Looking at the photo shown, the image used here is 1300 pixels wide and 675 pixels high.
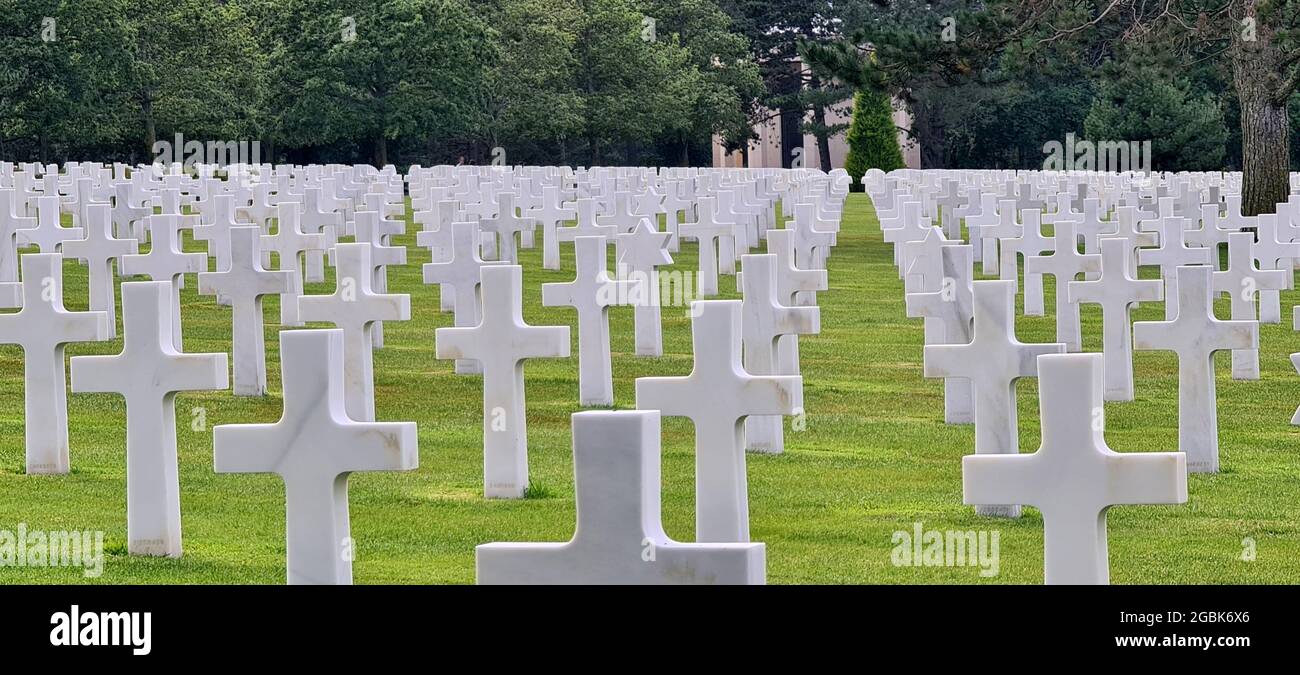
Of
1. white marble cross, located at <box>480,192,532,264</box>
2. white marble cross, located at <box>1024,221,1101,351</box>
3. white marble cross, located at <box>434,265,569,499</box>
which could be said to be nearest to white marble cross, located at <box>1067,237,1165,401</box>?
white marble cross, located at <box>1024,221,1101,351</box>

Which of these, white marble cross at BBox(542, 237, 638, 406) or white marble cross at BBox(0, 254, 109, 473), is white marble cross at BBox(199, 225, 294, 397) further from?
white marble cross at BBox(0, 254, 109, 473)

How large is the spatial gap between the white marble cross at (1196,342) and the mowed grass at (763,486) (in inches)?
8.8

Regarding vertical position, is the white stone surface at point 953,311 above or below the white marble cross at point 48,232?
below

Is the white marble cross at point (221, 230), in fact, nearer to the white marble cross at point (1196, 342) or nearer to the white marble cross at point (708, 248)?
the white marble cross at point (708, 248)

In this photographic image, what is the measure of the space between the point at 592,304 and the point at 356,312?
1.73 metres

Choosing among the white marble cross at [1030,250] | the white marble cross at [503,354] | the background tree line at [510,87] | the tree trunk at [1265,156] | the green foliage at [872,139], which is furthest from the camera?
the green foliage at [872,139]

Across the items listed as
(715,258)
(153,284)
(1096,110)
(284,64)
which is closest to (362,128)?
(284,64)

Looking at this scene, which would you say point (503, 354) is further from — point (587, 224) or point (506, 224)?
point (506, 224)

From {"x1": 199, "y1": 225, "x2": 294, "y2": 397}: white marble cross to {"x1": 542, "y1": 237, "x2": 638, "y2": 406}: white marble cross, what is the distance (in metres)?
1.57

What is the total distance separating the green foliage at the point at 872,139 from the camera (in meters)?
56.9

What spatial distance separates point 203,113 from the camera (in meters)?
48.2

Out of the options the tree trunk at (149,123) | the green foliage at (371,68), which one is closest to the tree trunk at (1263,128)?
the green foliage at (371,68)

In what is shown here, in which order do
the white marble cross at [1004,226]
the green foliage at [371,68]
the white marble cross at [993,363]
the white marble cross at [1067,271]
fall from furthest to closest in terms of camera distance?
the green foliage at [371,68] < the white marble cross at [1004,226] < the white marble cross at [1067,271] < the white marble cross at [993,363]

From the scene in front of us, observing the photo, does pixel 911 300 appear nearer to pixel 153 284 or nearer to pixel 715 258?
pixel 153 284
